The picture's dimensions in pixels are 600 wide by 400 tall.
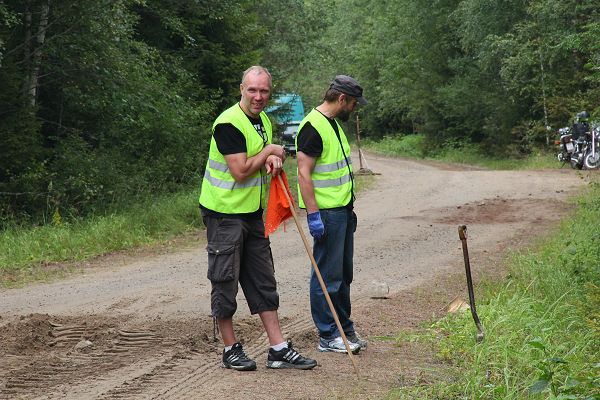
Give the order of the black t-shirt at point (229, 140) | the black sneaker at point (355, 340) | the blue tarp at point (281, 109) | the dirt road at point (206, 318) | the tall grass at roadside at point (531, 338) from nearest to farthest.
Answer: the tall grass at roadside at point (531, 338), the dirt road at point (206, 318), the black t-shirt at point (229, 140), the black sneaker at point (355, 340), the blue tarp at point (281, 109)

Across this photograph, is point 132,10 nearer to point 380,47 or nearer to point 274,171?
point 274,171

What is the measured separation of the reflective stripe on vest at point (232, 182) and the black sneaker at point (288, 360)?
1.00 metres

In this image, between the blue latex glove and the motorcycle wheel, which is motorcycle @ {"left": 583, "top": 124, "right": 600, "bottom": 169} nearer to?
the motorcycle wheel

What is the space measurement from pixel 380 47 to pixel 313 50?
65.3 feet

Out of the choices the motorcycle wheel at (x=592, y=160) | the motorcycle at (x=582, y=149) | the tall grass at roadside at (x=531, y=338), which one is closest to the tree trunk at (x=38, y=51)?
the tall grass at roadside at (x=531, y=338)

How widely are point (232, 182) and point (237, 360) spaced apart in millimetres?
1203

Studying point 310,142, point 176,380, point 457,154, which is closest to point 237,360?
point 176,380

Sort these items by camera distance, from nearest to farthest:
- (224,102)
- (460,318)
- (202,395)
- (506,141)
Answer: (202,395) → (460,318) → (224,102) → (506,141)

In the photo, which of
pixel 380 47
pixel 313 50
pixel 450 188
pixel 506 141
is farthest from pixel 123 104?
pixel 380 47

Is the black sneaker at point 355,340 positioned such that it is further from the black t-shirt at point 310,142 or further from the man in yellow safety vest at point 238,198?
the black t-shirt at point 310,142

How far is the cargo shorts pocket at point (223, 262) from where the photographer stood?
6441mm

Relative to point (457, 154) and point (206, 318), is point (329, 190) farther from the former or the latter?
point (457, 154)

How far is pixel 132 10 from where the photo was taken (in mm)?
20797

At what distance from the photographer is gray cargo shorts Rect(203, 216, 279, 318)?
6453mm
